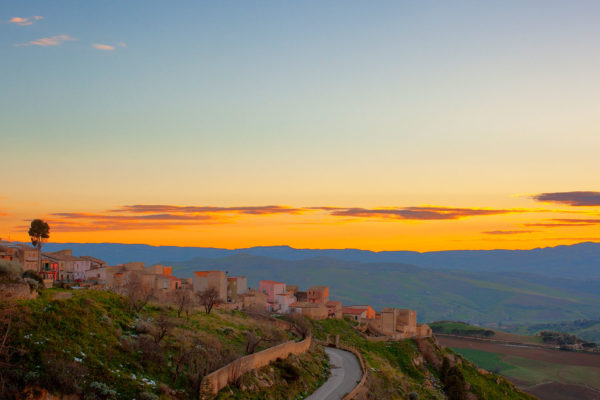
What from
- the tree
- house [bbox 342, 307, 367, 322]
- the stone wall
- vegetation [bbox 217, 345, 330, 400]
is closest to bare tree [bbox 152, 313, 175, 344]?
the stone wall

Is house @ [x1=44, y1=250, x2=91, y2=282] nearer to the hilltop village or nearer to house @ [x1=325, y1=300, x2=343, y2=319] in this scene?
the hilltop village

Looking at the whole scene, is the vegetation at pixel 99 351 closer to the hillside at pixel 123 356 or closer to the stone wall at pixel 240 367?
the hillside at pixel 123 356

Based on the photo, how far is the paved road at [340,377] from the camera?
38700 mm

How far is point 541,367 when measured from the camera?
377 ft

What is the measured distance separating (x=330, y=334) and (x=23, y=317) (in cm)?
5210

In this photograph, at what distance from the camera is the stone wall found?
30109 millimetres

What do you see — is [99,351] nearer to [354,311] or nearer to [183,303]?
[183,303]

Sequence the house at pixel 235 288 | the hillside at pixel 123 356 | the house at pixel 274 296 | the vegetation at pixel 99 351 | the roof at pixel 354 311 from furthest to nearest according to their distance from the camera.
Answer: the roof at pixel 354 311
the house at pixel 274 296
the house at pixel 235 288
the hillside at pixel 123 356
the vegetation at pixel 99 351

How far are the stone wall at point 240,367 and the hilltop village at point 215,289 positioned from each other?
2552cm

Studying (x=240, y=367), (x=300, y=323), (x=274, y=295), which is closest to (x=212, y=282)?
(x=274, y=295)

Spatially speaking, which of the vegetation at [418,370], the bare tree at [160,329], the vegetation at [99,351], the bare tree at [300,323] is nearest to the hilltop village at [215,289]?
the vegetation at [418,370]

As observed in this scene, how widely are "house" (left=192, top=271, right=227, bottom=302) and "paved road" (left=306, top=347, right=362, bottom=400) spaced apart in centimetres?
2592

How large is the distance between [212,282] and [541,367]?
Answer: 69.0m

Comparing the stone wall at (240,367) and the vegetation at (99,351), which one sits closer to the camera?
the vegetation at (99,351)
